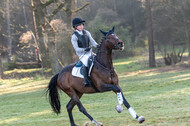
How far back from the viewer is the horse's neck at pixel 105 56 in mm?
7409

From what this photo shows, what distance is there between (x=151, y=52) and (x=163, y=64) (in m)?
2.16

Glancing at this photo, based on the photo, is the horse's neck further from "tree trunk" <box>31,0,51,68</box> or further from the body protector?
"tree trunk" <box>31,0,51,68</box>

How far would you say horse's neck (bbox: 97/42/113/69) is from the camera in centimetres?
741

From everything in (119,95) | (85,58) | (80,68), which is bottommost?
(119,95)

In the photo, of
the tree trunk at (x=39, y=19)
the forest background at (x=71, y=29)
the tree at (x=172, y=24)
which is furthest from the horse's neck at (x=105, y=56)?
the tree at (x=172, y=24)

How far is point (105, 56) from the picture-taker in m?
7.51

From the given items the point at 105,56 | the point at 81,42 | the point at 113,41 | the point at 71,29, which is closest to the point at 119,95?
the point at 105,56

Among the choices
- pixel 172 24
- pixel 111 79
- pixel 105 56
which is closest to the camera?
pixel 111 79

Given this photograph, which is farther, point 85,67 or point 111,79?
point 85,67

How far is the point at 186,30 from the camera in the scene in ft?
103

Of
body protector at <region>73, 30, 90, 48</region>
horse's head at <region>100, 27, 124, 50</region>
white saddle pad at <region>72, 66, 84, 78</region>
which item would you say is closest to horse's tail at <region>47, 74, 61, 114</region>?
white saddle pad at <region>72, 66, 84, 78</region>

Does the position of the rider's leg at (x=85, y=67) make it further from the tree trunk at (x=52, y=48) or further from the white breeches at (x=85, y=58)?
the tree trunk at (x=52, y=48)

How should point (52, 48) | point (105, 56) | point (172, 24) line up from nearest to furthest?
point (105, 56) → point (52, 48) → point (172, 24)

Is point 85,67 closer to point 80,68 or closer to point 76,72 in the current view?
point 80,68
